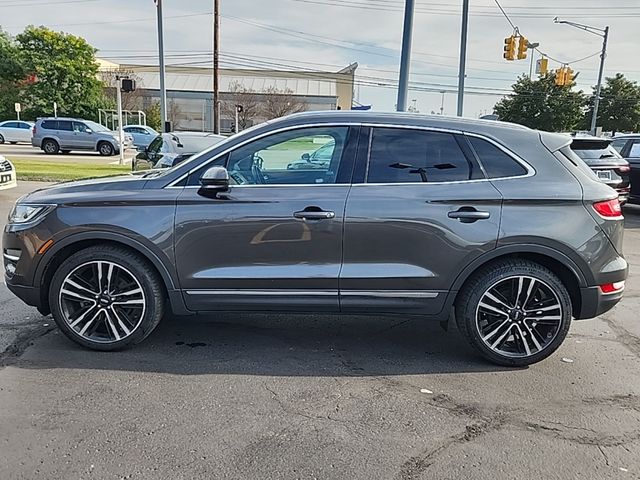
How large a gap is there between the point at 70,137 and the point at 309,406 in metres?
28.3

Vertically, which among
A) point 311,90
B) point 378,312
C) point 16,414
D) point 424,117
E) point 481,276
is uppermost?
point 311,90

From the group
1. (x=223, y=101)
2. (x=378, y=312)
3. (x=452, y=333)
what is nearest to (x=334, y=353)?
(x=378, y=312)

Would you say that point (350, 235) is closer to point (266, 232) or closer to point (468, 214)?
point (266, 232)

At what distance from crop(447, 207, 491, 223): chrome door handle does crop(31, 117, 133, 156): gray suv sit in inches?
1056

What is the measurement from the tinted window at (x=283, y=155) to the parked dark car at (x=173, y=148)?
19.6ft

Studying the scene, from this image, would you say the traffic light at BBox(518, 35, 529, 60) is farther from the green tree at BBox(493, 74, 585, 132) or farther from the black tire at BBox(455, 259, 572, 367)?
the green tree at BBox(493, 74, 585, 132)

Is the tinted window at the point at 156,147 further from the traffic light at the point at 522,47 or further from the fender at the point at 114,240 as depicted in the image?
the traffic light at the point at 522,47

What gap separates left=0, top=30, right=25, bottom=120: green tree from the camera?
46625 millimetres

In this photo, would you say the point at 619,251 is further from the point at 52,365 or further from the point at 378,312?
the point at 52,365

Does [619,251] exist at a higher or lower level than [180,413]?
higher

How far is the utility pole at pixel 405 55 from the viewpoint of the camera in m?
11.3

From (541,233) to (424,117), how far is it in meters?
1.21

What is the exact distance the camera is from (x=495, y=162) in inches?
161

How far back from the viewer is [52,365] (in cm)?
400
